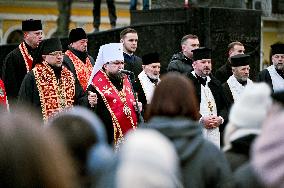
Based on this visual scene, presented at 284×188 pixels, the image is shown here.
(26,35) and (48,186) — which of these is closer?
(48,186)

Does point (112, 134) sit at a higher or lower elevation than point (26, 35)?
lower

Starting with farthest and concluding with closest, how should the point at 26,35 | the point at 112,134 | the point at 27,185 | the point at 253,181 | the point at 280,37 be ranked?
1. the point at 280,37
2. the point at 26,35
3. the point at 112,134
4. the point at 253,181
5. the point at 27,185

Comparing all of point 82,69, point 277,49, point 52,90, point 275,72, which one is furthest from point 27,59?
point 277,49

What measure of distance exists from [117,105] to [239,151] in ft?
17.2

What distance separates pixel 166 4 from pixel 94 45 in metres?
1.50

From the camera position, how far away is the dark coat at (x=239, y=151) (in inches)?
205

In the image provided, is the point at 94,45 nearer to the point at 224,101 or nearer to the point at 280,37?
the point at 224,101

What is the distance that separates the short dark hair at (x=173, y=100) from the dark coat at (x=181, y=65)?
6794 mm

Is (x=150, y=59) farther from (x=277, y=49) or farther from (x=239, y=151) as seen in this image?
(x=239, y=151)

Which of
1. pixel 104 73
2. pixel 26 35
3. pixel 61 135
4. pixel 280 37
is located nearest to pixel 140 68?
pixel 26 35

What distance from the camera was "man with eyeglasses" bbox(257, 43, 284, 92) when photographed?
13.4 metres

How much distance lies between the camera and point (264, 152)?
4051mm

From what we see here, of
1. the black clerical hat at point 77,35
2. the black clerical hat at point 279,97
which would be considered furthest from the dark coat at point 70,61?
the black clerical hat at point 279,97

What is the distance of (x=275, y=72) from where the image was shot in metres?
13.5
